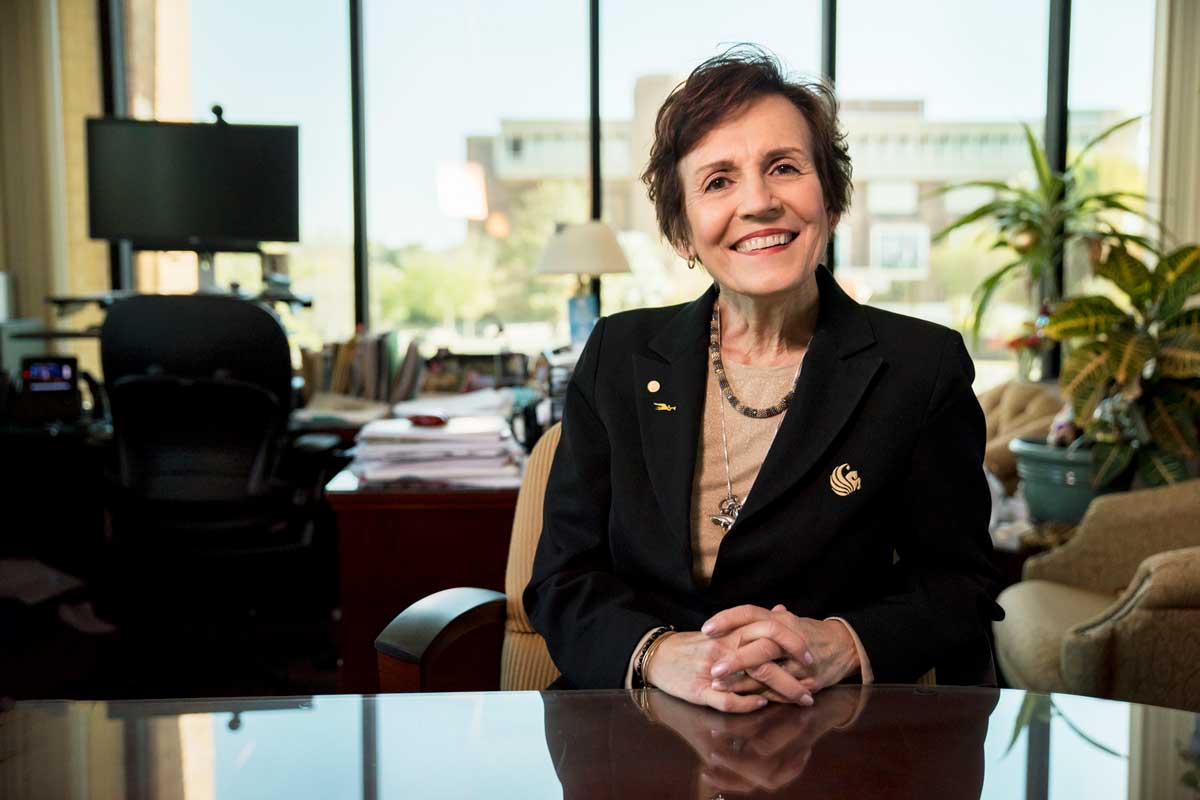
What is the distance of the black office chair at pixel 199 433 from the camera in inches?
126

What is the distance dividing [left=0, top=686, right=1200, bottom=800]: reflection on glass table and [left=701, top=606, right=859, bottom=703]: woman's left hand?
5 centimetres

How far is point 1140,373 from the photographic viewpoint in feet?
10.5

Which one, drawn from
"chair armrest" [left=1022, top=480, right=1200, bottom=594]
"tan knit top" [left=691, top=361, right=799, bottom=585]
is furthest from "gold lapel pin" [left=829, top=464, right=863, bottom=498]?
"chair armrest" [left=1022, top=480, right=1200, bottom=594]

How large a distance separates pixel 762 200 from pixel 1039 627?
1.49 m

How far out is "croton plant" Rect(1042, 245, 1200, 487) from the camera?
317 cm

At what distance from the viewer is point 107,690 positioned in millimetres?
3273

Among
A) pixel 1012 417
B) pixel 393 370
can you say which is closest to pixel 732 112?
pixel 393 370

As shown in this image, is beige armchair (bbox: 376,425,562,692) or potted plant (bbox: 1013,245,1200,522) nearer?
beige armchair (bbox: 376,425,562,692)

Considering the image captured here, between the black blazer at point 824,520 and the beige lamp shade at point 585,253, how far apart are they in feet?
10.2

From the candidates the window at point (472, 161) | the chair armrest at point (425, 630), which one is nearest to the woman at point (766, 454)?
the chair armrest at point (425, 630)

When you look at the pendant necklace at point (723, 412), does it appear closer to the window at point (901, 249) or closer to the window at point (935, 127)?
the window at point (935, 127)

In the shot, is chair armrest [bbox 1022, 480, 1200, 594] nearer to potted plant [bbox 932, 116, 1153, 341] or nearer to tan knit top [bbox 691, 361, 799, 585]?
tan knit top [bbox 691, 361, 799, 585]

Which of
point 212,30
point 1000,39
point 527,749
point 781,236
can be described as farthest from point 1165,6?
point 527,749

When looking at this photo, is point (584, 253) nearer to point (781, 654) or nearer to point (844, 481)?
point (844, 481)
